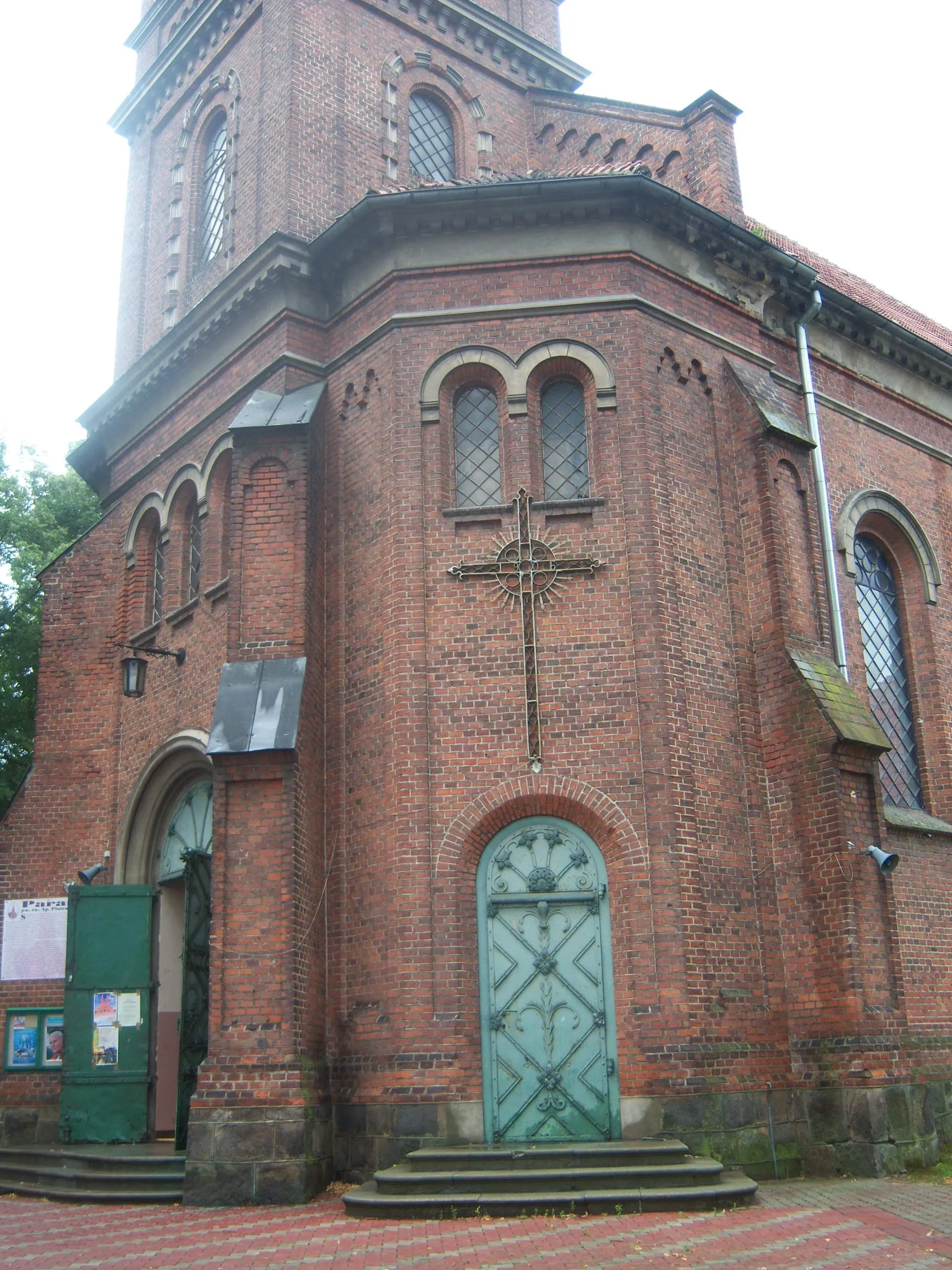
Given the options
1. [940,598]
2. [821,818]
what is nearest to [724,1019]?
[821,818]

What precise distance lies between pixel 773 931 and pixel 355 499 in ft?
21.0

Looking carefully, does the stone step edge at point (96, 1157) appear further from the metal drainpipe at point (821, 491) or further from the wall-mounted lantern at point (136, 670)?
the metal drainpipe at point (821, 491)

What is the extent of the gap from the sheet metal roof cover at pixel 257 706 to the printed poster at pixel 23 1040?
602 centimetres

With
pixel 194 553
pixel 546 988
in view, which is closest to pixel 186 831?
pixel 194 553

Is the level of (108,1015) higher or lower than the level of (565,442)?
lower

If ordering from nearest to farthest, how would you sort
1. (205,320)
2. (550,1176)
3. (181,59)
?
1. (550,1176)
2. (205,320)
3. (181,59)

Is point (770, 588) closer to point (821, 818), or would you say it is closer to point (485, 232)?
point (821, 818)

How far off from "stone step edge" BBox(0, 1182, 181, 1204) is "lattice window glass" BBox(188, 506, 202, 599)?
23.0ft

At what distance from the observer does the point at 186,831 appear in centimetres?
1588

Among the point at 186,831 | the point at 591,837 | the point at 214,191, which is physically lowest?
the point at 591,837

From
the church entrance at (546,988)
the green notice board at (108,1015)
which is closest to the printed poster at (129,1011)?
the green notice board at (108,1015)

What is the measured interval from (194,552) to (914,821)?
9.59m

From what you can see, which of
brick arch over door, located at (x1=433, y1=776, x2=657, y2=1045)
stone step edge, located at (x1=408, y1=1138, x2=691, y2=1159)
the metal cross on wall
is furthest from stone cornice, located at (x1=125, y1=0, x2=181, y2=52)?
stone step edge, located at (x1=408, y1=1138, x2=691, y2=1159)

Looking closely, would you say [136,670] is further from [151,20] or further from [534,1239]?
[151,20]
